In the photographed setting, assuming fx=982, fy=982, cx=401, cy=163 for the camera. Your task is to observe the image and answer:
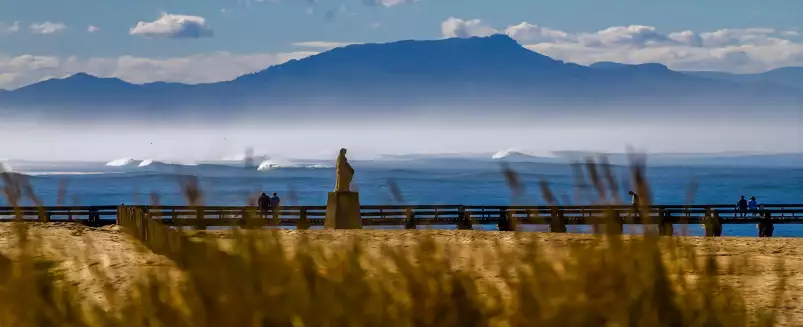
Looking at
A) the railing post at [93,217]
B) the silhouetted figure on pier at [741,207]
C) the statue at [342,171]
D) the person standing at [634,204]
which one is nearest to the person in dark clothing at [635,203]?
the person standing at [634,204]

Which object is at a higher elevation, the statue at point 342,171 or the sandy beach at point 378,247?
the statue at point 342,171

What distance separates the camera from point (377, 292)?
269 inches

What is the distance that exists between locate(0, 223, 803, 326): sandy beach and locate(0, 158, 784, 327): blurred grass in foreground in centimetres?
23

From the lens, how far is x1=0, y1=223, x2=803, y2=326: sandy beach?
910cm

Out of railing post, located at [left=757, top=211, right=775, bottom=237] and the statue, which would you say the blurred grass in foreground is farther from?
railing post, located at [left=757, top=211, right=775, bottom=237]

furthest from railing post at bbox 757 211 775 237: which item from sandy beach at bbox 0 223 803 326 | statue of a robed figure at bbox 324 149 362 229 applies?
statue of a robed figure at bbox 324 149 362 229

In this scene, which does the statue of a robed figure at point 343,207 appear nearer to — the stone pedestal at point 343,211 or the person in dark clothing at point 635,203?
the stone pedestal at point 343,211

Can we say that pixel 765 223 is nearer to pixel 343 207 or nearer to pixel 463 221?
pixel 463 221

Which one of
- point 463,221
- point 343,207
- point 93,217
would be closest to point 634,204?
point 343,207

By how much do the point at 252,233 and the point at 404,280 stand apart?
3.83ft

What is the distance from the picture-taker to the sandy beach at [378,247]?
9.10 meters

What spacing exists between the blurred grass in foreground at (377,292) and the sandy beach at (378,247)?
0.75 feet

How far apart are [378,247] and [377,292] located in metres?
9.13

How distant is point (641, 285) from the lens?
7156 millimetres
